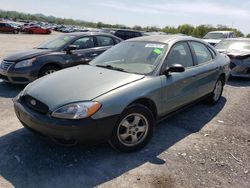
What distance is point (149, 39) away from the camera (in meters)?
4.75

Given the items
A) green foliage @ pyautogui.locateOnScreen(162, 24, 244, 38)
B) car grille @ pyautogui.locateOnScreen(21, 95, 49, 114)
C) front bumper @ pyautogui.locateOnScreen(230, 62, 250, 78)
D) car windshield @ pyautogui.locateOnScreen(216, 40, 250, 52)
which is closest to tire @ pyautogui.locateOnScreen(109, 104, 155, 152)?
car grille @ pyautogui.locateOnScreen(21, 95, 49, 114)

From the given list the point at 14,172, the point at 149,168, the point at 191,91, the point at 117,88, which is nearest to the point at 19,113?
the point at 14,172

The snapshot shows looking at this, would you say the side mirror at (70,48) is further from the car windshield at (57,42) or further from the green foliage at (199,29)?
the green foliage at (199,29)

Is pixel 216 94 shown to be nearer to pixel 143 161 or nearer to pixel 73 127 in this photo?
pixel 143 161

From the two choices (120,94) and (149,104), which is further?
(149,104)

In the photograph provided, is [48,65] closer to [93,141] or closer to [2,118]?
[2,118]

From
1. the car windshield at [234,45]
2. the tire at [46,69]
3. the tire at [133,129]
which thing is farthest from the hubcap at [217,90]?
the tire at [46,69]

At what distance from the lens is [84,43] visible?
303 inches

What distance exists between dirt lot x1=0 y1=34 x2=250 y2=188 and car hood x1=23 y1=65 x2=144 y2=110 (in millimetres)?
741

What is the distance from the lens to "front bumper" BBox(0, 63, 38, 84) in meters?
6.55

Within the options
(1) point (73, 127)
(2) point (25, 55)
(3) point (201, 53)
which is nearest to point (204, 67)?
(3) point (201, 53)

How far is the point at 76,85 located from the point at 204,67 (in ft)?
8.63

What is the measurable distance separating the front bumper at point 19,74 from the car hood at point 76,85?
274cm

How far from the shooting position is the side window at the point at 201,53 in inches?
198
